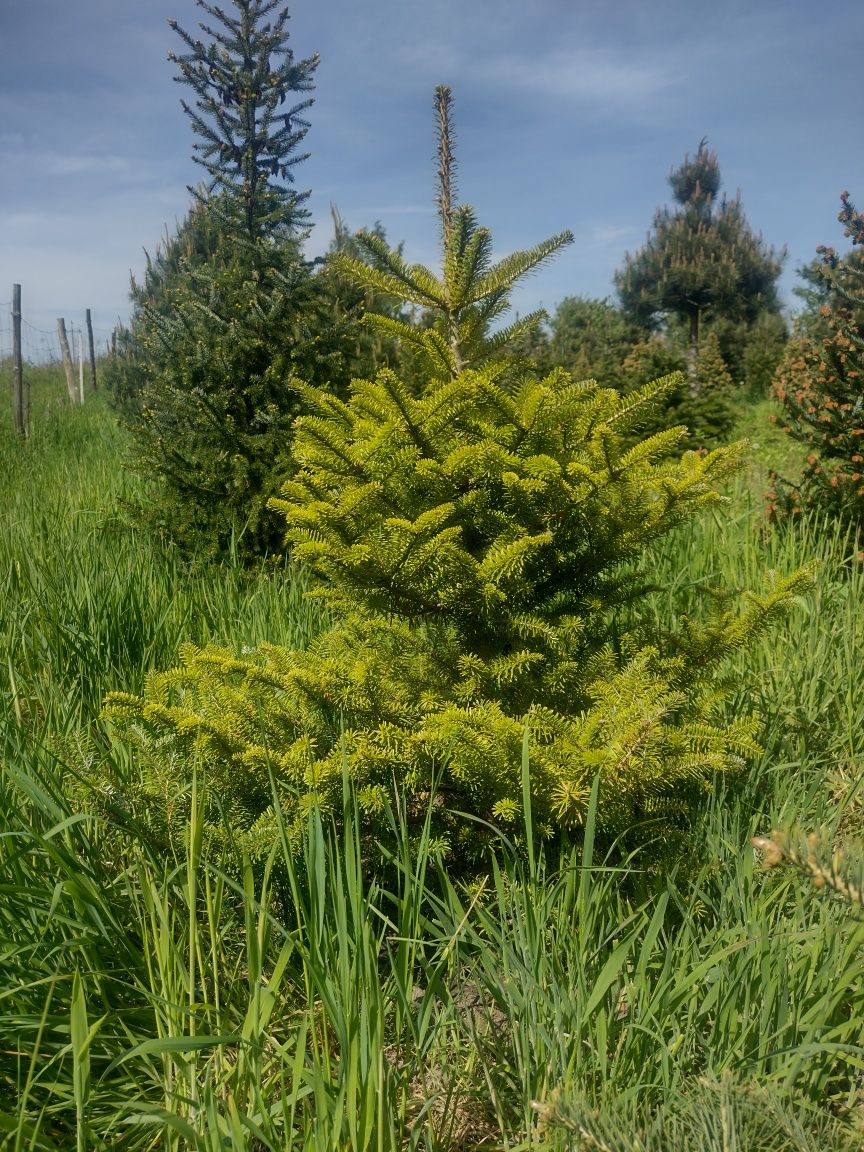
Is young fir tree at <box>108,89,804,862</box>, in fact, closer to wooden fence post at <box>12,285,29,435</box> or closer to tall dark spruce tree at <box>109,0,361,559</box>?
tall dark spruce tree at <box>109,0,361,559</box>

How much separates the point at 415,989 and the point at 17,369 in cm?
1158

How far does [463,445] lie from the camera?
222 cm

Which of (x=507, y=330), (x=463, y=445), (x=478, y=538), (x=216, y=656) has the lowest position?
(x=216, y=656)

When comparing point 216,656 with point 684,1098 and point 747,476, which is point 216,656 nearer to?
point 684,1098

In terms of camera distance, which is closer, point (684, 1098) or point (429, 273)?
point (684, 1098)

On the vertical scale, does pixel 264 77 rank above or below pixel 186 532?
above

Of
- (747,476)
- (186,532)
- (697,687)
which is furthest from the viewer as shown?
(747,476)

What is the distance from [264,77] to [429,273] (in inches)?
177

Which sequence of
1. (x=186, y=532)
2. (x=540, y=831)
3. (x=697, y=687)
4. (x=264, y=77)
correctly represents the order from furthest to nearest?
(x=264, y=77) → (x=186, y=532) → (x=697, y=687) → (x=540, y=831)

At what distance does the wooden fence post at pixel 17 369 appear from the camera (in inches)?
451

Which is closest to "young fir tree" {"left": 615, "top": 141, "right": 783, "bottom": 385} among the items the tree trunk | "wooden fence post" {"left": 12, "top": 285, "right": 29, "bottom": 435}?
the tree trunk

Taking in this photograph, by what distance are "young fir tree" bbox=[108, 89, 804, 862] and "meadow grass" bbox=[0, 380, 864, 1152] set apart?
18 cm

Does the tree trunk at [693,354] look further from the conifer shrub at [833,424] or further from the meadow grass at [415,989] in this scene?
the meadow grass at [415,989]

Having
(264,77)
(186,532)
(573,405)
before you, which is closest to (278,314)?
(186,532)
